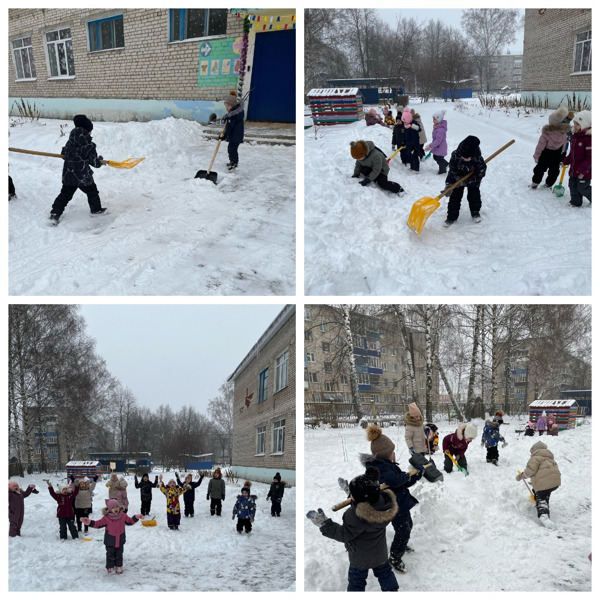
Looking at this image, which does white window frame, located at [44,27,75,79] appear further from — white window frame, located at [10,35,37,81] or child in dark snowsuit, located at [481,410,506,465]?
child in dark snowsuit, located at [481,410,506,465]

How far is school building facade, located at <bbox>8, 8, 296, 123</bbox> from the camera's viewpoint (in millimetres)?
10367

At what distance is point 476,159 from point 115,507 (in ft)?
18.3

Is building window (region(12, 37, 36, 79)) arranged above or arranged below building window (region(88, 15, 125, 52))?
above

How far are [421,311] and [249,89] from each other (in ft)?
19.5

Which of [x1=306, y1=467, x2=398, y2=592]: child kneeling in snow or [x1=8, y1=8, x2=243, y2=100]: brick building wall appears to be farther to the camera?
[x1=8, y1=8, x2=243, y2=100]: brick building wall

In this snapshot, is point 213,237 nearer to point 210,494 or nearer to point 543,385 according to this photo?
point 210,494

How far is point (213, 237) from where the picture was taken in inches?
239

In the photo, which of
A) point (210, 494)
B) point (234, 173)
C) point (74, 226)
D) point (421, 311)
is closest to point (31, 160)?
point (74, 226)

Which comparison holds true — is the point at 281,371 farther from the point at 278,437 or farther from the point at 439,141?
the point at 439,141

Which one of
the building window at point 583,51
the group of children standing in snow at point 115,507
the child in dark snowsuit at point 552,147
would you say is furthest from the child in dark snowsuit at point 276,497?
the building window at point 583,51

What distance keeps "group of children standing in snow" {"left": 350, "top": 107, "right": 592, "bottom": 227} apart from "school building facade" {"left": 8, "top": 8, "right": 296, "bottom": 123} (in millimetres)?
3601

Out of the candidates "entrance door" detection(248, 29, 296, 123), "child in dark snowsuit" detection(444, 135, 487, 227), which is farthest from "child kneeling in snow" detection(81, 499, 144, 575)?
"entrance door" detection(248, 29, 296, 123)

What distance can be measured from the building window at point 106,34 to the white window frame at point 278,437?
31.1ft

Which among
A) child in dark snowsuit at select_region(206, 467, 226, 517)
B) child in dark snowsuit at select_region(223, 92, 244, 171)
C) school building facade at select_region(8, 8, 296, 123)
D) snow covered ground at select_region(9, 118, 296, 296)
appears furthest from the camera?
school building facade at select_region(8, 8, 296, 123)
